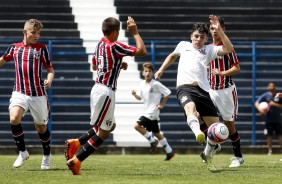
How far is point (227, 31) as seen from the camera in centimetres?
2434

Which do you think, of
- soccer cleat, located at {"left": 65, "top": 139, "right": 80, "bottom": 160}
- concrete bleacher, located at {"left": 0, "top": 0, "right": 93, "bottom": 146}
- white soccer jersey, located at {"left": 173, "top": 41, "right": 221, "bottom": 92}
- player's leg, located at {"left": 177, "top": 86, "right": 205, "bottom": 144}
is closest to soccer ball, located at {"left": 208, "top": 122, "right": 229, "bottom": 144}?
player's leg, located at {"left": 177, "top": 86, "right": 205, "bottom": 144}

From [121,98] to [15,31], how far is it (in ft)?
11.2

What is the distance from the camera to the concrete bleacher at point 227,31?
22.8 metres

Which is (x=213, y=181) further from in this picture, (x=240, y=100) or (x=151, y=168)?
(x=240, y=100)

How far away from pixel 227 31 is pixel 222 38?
12.4 meters

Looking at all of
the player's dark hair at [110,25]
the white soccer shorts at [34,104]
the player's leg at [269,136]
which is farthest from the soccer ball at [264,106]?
the player's dark hair at [110,25]

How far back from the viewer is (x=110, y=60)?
11367 mm

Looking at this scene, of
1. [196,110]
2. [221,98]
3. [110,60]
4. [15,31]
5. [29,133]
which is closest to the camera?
[110,60]

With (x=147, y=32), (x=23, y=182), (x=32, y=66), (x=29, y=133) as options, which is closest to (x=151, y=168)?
(x=32, y=66)

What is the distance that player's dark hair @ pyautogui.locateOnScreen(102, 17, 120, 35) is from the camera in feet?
36.9

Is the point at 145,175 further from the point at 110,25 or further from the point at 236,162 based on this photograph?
the point at 236,162

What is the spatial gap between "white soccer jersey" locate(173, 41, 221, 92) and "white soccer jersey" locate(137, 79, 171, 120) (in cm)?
627

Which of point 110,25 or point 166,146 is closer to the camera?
point 110,25

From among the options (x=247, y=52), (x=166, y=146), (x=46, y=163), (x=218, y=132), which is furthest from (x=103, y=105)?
(x=247, y=52)
